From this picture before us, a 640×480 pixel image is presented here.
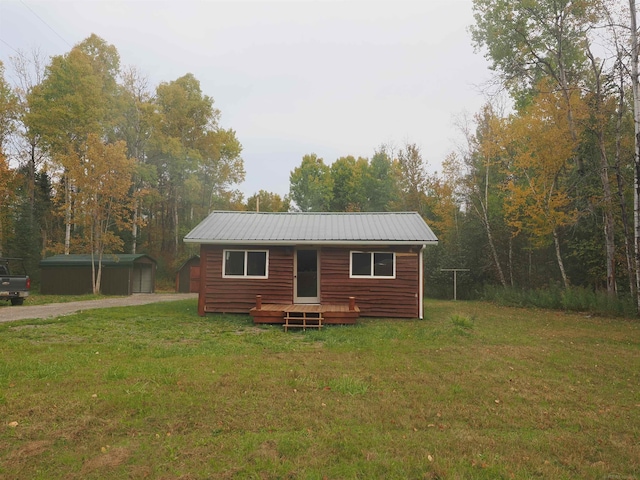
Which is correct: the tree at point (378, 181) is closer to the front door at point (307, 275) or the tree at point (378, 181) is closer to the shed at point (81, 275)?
the shed at point (81, 275)

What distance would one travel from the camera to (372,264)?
12.1 metres

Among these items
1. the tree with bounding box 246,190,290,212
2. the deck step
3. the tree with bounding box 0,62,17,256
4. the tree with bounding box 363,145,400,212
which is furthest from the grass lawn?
the tree with bounding box 246,190,290,212

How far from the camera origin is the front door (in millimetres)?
12516

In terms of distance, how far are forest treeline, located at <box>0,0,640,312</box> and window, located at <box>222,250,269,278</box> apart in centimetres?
644

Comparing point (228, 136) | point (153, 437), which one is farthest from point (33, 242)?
point (153, 437)

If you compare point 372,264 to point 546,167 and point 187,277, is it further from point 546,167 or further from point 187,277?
point 187,277

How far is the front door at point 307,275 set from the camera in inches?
493

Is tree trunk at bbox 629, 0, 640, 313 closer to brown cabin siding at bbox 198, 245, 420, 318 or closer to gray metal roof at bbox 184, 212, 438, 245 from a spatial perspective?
gray metal roof at bbox 184, 212, 438, 245

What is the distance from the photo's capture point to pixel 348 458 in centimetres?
305

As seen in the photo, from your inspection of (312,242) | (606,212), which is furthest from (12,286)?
(606,212)

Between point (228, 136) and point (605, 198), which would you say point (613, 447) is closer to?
point (605, 198)

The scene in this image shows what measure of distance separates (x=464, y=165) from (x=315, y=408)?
20.2 m

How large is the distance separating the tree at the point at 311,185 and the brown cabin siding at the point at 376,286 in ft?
→ 87.9

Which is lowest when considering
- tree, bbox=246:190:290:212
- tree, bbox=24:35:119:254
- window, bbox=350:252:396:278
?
window, bbox=350:252:396:278
